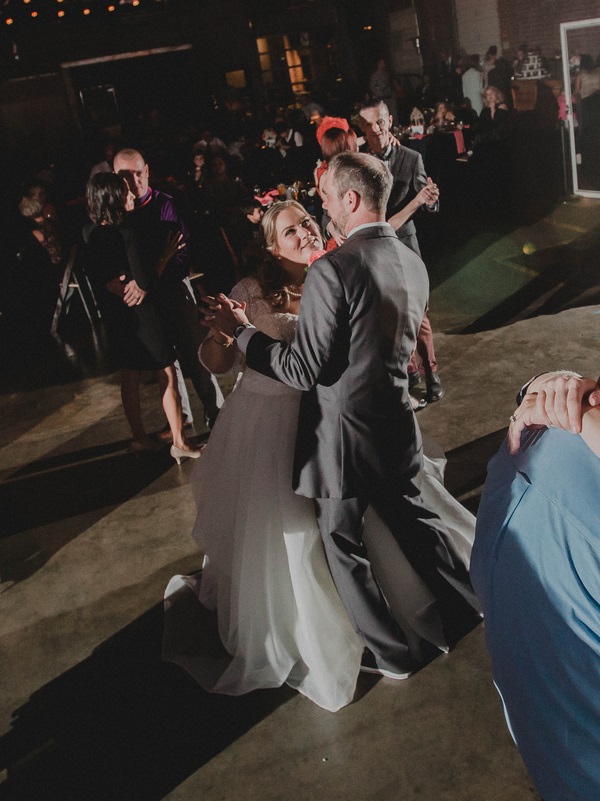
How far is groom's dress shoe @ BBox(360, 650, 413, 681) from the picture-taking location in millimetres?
2385

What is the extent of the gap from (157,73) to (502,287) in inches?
581

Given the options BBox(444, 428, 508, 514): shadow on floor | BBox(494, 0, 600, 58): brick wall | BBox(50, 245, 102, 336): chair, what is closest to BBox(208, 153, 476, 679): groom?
BBox(444, 428, 508, 514): shadow on floor

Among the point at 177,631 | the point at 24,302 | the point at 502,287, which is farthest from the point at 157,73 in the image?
the point at 177,631

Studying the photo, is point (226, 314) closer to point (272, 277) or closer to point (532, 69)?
point (272, 277)

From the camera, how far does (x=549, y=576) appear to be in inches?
50.5

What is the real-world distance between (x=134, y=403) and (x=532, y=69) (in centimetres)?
1074

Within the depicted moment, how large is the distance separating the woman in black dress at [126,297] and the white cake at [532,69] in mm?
10024

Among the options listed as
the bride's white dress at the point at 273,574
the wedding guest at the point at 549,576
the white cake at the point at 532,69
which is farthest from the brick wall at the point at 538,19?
the wedding guest at the point at 549,576

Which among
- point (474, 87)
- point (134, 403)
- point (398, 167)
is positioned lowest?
point (134, 403)

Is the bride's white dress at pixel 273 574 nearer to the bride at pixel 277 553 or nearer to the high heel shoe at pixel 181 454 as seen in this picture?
the bride at pixel 277 553

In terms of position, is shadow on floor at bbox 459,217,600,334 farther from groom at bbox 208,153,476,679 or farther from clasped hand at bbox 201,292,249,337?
clasped hand at bbox 201,292,249,337

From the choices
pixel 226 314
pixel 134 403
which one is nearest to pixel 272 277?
pixel 226 314

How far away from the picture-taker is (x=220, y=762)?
2211mm

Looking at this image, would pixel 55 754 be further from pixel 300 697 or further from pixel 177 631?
pixel 300 697
